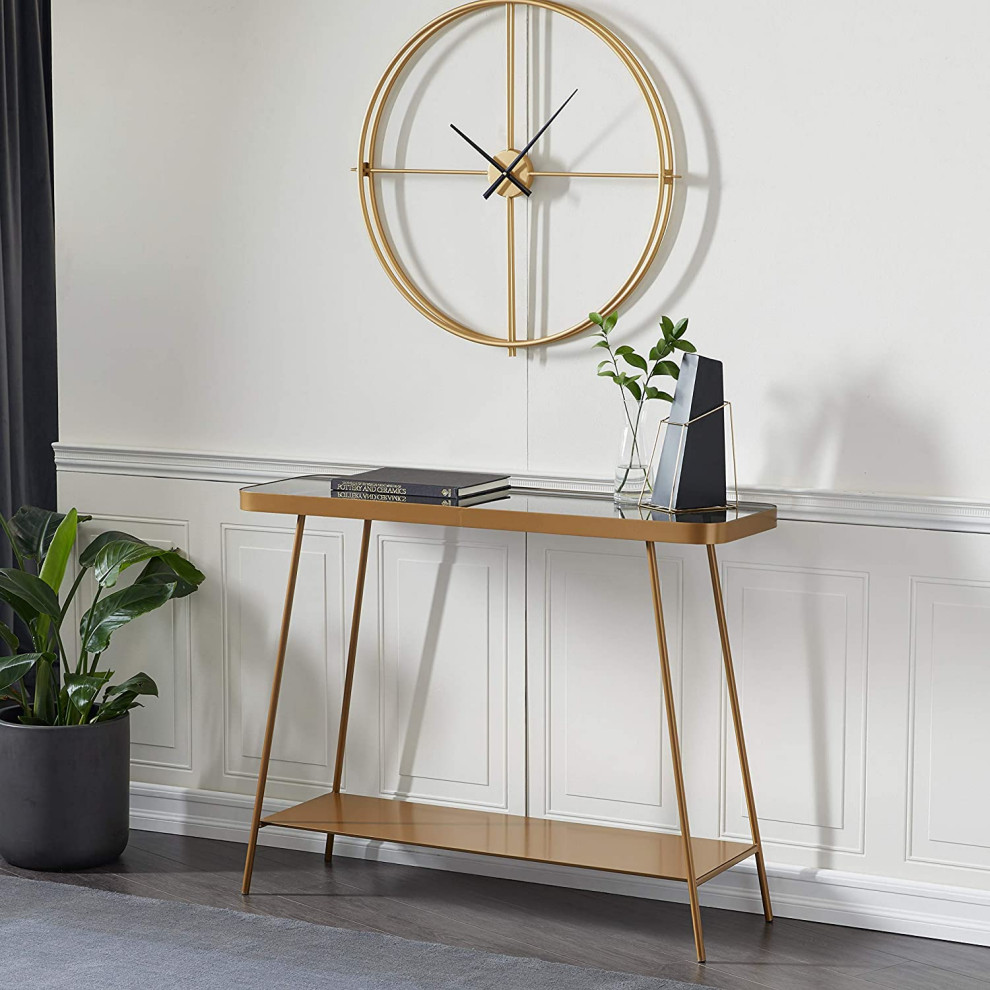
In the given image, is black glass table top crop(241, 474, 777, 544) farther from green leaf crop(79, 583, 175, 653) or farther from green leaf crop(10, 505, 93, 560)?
green leaf crop(10, 505, 93, 560)

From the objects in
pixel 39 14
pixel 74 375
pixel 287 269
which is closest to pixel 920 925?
pixel 287 269

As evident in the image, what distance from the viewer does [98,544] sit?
3.36 m

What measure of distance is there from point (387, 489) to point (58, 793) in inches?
40.1

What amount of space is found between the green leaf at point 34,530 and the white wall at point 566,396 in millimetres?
207

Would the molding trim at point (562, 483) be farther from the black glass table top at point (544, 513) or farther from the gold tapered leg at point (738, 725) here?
the gold tapered leg at point (738, 725)

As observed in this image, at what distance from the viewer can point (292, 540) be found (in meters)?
3.35

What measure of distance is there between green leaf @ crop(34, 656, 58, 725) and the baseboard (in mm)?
409

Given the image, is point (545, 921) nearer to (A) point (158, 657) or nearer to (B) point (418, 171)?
(A) point (158, 657)

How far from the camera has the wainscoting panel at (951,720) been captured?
2.79 m

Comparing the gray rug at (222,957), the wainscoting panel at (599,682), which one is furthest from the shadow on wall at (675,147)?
the gray rug at (222,957)

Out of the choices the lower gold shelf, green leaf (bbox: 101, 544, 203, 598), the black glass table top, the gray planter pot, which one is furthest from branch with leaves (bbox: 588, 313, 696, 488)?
the gray planter pot

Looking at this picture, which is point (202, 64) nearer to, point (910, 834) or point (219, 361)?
point (219, 361)

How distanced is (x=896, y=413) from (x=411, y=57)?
4.15 feet

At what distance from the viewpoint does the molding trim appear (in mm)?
2789
